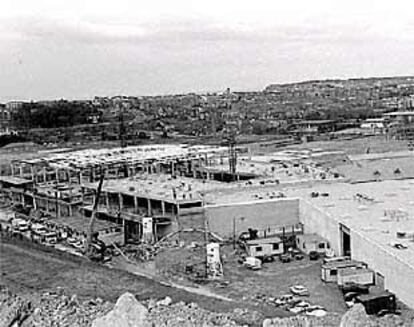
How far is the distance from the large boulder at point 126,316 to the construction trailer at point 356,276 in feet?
14.1

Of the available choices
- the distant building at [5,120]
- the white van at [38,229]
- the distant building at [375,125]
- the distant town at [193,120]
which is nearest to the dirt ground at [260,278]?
the white van at [38,229]

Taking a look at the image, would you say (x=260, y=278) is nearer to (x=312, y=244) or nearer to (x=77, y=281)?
(x=312, y=244)

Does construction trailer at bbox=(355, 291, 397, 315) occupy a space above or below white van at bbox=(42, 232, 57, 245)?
above

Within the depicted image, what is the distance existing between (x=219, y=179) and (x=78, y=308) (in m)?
11.6

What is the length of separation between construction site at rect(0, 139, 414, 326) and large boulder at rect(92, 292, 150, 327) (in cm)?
71

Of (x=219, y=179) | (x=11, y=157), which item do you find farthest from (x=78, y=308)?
(x=11, y=157)

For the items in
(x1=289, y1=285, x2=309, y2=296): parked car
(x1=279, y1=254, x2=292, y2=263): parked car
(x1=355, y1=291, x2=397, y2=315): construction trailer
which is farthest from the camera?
(x1=279, y1=254, x2=292, y2=263): parked car

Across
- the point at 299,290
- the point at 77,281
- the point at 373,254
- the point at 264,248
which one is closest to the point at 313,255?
the point at 264,248

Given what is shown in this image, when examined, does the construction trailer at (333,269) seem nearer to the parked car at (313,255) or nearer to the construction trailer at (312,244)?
the parked car at (313,255)

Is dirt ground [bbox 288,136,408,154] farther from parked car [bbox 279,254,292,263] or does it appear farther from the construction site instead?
parked car [bbox 279,254,292,263]

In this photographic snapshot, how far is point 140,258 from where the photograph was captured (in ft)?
31.9

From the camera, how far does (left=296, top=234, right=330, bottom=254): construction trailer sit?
9.49 m

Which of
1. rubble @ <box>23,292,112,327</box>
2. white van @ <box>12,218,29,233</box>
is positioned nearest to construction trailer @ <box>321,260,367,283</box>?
rubble @ <box>23,292,112,327</box>

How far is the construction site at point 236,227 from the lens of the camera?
751 centimetres
